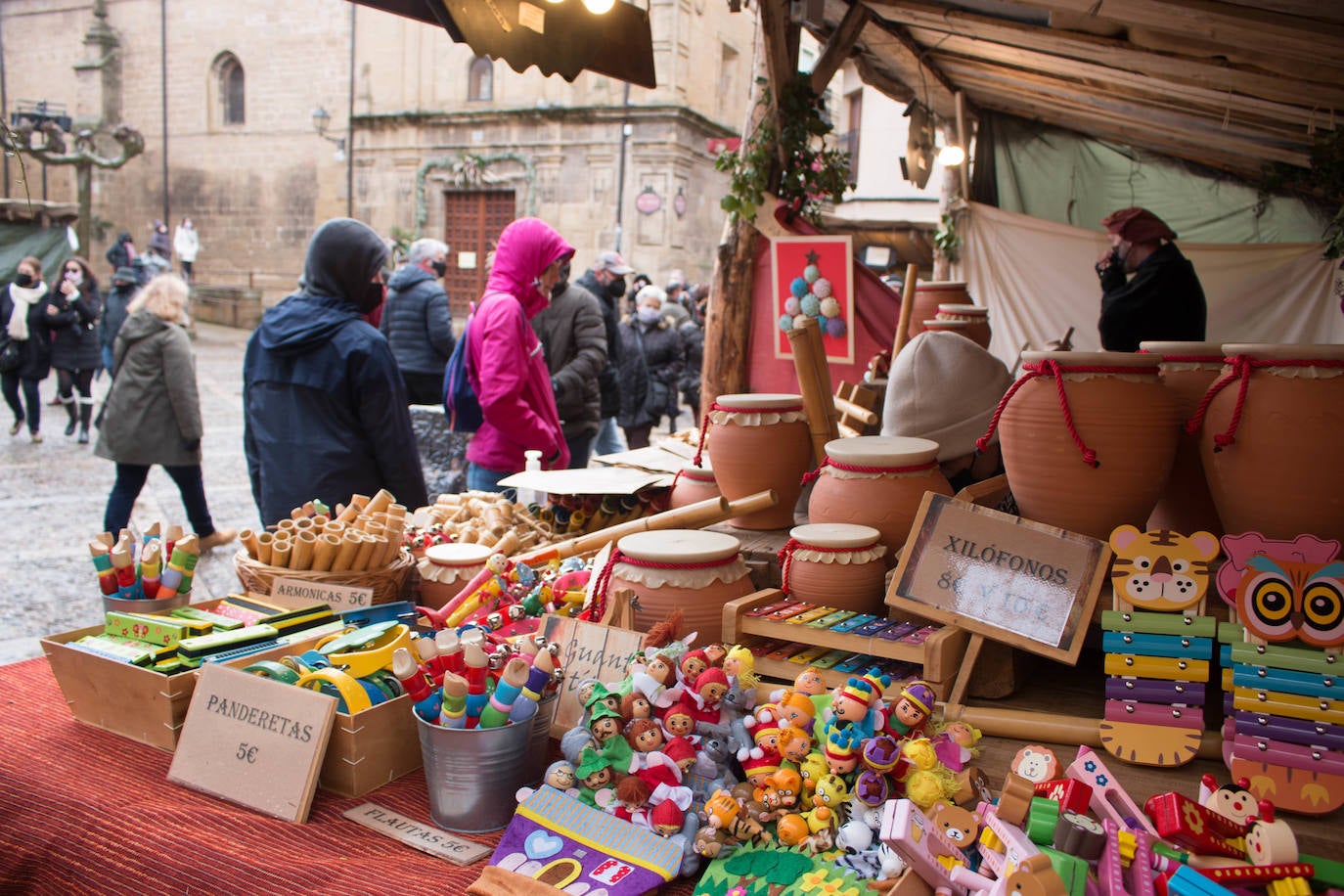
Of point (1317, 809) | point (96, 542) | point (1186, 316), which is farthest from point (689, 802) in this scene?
point (1186, 316)

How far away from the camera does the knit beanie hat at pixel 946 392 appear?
210 centimetres

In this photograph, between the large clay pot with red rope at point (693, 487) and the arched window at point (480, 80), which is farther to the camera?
the arched window at point (480, 80)

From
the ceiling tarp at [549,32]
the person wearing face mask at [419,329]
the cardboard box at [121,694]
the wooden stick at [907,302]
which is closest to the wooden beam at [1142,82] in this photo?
the wooden stick at [907,302]

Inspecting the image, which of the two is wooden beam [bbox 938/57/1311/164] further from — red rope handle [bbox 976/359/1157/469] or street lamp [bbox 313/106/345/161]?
street lamp [bbox 313/106/345/161]

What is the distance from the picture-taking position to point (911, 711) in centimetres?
134

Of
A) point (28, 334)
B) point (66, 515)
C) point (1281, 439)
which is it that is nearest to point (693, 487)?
point (1281, 439)

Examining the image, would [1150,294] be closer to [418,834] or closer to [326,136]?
[418,834]

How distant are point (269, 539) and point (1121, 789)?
1.84 m

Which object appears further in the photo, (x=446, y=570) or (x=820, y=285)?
(x=820, y=285)

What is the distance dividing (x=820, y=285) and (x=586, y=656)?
3233 millimetres

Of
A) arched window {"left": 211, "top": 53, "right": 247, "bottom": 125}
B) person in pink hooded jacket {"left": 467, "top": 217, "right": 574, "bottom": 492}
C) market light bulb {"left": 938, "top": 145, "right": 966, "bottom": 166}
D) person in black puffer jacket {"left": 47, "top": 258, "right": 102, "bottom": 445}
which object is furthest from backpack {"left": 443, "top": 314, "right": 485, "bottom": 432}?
arched window {"left": 211, "top": 53, "right": 247, "bottom": 125}

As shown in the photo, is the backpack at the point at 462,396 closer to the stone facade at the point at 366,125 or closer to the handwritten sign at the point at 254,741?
the handwritten sign at the point at 254,741

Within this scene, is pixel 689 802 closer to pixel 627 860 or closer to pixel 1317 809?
pixel 627 860

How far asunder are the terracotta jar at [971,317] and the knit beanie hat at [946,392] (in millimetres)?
1175
